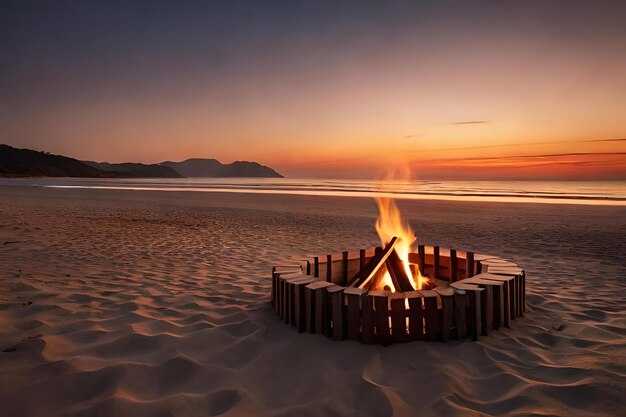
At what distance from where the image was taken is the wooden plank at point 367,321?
3363 millimetres

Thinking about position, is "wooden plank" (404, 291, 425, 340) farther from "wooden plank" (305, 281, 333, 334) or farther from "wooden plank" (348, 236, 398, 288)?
"wooden plank" (348, 236, 398, 288)

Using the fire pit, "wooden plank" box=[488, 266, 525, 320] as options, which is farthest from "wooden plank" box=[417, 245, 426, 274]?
"wooden plank" box=[488, 266, 525, 320]

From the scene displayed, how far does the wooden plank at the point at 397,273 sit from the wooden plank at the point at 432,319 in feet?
2.66

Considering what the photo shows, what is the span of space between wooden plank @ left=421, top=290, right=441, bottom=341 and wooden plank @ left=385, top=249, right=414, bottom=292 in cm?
81

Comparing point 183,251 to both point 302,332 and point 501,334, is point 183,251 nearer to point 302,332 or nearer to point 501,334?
point 302,332

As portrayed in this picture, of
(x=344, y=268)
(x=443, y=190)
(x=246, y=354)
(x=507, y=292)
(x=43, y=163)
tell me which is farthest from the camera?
(x=43, y=163)

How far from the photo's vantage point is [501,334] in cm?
367

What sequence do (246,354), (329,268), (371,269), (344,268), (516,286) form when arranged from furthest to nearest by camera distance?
(344,268), (329,268), (371,269), (516,286), (246,354)

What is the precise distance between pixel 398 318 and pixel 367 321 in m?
0.28

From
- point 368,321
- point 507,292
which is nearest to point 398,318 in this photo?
point 368,321

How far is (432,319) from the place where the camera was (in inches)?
135

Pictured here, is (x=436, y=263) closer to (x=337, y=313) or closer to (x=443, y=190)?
(x=337, y=313)

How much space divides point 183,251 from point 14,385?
5494 millimetres

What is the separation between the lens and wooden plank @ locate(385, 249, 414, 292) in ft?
14.1
